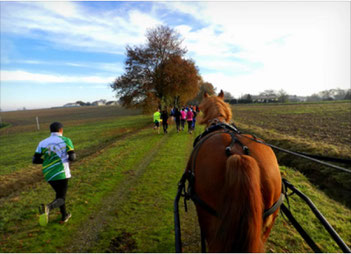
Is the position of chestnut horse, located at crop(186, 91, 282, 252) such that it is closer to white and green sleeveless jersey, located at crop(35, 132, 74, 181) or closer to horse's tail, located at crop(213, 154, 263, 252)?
horse's tail, located at crop(213, 154, 263, 252)

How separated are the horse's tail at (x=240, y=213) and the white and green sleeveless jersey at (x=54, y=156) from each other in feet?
12.4

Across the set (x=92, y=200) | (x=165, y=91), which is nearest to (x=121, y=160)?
(x=92, y=200)

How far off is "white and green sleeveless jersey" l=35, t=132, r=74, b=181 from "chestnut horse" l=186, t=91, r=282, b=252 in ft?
10.7

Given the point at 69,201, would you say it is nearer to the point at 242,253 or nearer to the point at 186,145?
the point at 242,253

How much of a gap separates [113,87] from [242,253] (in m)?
28.2

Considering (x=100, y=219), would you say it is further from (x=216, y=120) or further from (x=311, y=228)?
(x=311, y=228)

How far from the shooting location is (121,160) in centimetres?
927

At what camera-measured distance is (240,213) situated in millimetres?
1719

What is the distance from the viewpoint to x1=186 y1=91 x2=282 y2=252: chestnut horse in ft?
5.62

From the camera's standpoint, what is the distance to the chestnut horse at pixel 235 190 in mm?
1713

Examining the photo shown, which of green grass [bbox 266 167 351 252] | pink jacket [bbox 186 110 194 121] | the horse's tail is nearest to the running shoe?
the horse's tail

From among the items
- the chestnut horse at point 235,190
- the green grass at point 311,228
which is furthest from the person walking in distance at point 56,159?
the green grass at point 311,228

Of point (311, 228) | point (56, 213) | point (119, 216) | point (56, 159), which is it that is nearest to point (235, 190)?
point (311, 228)

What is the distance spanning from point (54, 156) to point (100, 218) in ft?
6.06
